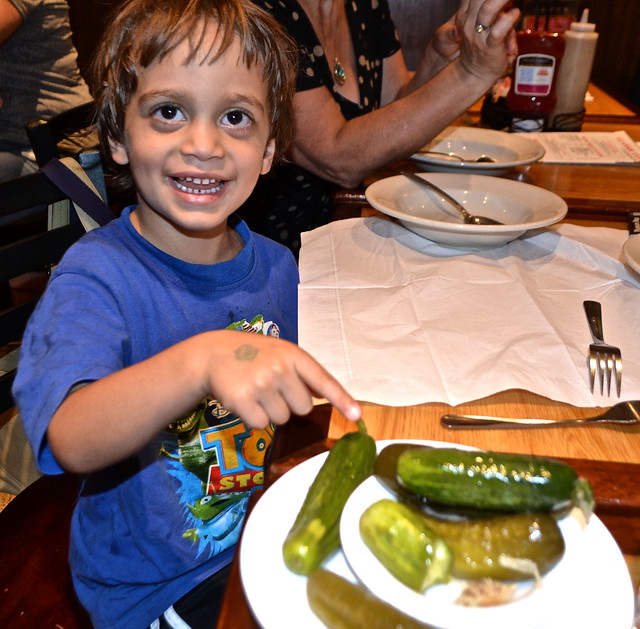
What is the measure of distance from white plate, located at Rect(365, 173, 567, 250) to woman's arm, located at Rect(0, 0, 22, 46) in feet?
4.98

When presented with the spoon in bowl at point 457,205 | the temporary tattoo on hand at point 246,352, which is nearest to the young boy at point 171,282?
the temporary tattoo on hand at point 246,352

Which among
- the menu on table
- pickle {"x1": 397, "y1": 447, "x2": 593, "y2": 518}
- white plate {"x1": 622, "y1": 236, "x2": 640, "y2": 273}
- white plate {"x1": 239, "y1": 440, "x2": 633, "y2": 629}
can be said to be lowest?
the menu on table

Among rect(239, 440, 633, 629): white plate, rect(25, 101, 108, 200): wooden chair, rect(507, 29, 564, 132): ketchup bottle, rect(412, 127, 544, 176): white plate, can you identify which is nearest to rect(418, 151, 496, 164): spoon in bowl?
rect(412, 127, 544, 176): white plate

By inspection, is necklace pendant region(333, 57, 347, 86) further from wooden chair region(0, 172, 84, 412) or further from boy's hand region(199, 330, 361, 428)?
boy's hand region(199, 330, 361, 428)

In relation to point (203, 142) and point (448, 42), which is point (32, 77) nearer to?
point (448, 42)

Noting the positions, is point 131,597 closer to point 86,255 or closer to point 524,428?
point 86,255

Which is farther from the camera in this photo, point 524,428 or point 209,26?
point 209,26

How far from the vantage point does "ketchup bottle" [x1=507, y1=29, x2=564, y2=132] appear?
204 cm

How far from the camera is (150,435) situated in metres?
0.72

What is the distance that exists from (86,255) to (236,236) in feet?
1.18

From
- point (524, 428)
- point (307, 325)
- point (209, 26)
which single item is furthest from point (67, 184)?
point (524, 428)

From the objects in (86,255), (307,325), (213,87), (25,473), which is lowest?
(25,473)

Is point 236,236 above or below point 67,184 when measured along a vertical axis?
below

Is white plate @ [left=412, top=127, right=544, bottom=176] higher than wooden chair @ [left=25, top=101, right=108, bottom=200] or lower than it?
lower
